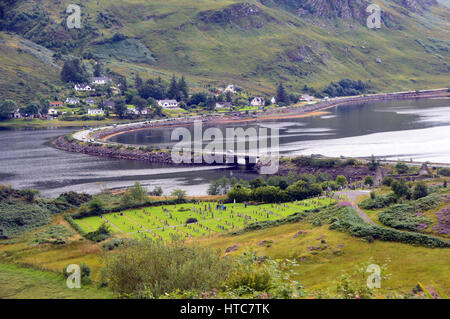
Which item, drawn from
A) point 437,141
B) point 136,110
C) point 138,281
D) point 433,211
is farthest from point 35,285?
point 136,110

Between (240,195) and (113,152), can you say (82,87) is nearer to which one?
(113,152)

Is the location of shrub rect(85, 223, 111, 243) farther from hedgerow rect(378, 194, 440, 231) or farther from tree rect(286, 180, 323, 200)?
hedgerow rect(378, 194, 440, 231)

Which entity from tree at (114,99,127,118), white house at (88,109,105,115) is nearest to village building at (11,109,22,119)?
white house at (88,109,105,115)

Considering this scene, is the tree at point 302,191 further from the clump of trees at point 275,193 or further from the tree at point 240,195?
the tree at point 240,195

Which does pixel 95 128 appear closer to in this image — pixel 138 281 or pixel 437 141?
pixel 437 141

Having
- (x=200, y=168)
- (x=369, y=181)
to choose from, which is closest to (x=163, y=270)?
(x=369, y=181)
